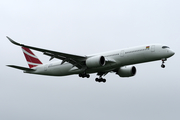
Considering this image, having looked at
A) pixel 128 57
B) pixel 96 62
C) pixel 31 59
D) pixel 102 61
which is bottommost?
pixel 96 62

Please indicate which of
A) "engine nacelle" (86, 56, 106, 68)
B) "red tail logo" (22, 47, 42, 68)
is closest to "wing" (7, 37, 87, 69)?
"engine nacelle" (86, 56, 106, 68)

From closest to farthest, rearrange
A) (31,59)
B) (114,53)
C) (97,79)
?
(114,53)
(97,79)
(31,59)

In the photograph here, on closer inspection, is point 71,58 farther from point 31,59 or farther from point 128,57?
point 31,59

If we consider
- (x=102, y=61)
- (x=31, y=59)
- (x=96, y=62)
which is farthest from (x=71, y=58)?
(x=31, y=59)

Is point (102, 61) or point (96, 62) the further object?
point (102, 61)

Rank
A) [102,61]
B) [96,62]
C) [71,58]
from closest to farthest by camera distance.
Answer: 1. [96,62]
2. [102,61]
3. [71,58]

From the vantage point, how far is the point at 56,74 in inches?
1863

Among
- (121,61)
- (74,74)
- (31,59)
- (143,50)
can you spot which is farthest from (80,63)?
(31,59)

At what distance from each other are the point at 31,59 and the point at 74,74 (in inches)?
401

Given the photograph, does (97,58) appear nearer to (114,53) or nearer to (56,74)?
(114,53)

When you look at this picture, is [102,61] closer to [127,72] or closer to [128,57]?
[128,57]

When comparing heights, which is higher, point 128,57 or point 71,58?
point 128,57

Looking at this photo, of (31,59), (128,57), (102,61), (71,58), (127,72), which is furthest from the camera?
(31,59)

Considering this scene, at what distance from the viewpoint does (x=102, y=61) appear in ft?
138
